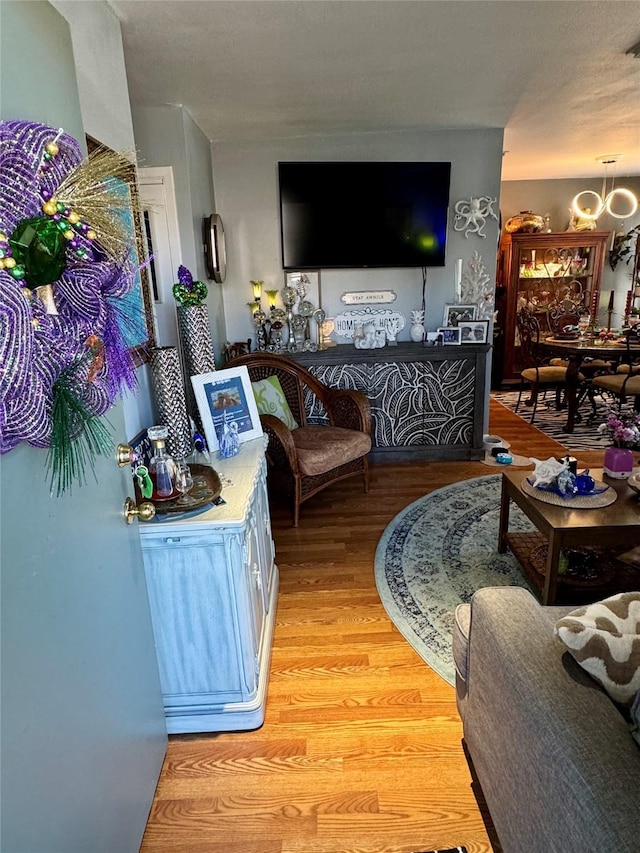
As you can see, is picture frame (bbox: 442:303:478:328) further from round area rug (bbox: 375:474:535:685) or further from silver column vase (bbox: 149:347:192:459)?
silver column vase (bbox: 149:347:192:459)

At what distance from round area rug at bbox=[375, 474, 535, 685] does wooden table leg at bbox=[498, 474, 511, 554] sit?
0.05m

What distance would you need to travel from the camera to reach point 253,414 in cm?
225

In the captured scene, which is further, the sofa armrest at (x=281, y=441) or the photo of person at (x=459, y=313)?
the photo of person at (x=459, y=313)

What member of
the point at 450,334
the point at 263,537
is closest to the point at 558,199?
the point at 450,334

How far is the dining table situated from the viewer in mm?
4484

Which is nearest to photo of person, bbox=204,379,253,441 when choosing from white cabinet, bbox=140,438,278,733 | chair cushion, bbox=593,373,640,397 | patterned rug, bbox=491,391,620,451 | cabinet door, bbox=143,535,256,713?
white cabinet, bbox=140,438,278,733

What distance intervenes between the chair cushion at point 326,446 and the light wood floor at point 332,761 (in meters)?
0.86

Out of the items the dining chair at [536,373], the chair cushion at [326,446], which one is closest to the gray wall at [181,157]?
the chair cushion at [326,446]

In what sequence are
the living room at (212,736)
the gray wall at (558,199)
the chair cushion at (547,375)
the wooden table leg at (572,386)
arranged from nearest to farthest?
1. the living room at (212,736)
2. the wooden table leg at (572,386)
3. the chair cushion at (547,375)
4. the gray wall at (558,199)

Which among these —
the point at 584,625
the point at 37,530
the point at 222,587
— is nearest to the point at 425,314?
the point at 222,587

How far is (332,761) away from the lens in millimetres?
1566

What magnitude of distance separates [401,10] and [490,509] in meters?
2.55

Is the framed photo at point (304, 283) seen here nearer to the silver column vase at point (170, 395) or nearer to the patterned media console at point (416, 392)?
the patterned media console at point (416, 392)

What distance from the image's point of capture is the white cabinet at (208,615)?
1528mm
